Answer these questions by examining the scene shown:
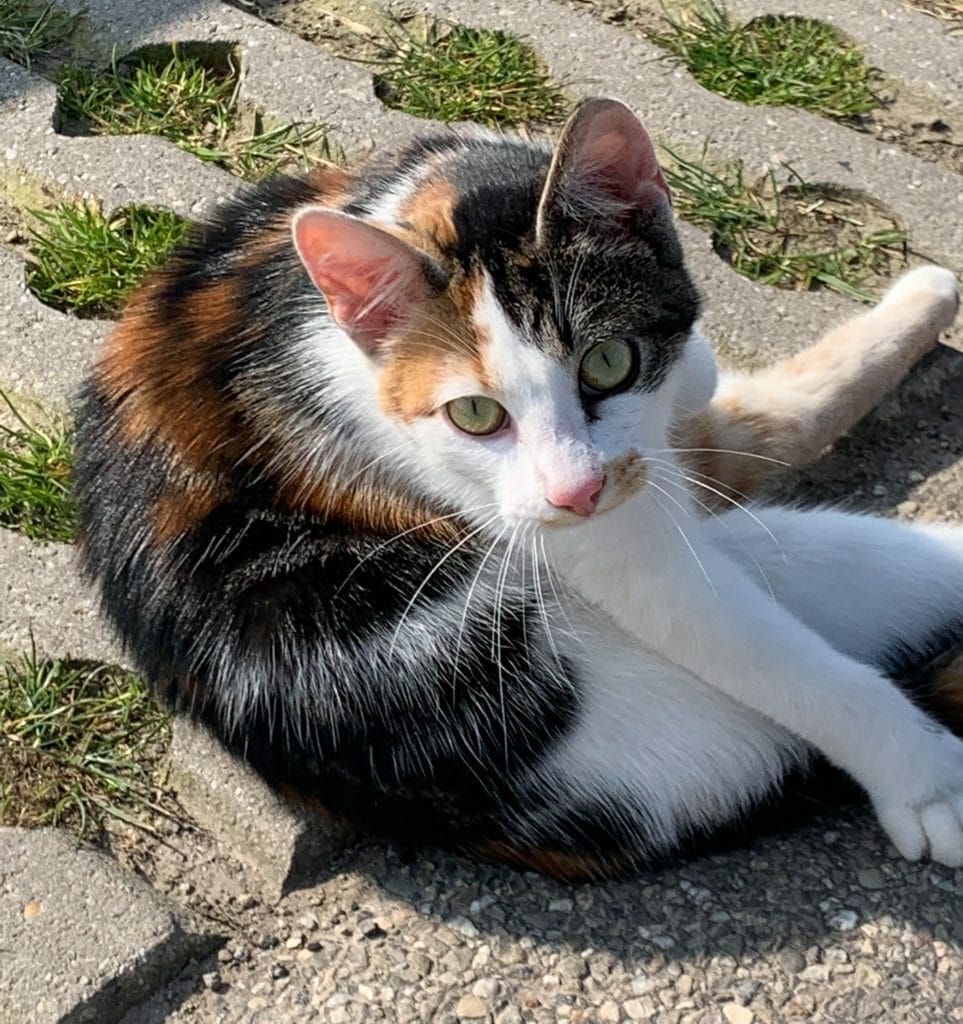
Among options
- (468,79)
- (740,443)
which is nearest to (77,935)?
(740,443)

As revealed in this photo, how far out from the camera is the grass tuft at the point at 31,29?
11.2 ft

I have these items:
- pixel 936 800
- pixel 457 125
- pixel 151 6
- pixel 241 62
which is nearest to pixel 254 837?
pixel 936 800

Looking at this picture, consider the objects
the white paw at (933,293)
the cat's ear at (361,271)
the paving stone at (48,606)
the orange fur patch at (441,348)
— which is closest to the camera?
the cat's ear at (361,271)

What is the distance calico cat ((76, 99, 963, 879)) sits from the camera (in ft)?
5.81

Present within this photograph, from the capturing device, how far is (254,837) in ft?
6.59

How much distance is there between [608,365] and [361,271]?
340 millimetres

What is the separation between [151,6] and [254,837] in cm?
234

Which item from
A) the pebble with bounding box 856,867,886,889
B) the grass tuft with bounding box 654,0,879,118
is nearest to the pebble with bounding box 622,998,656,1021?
the pebble with bounding box 856,867,886,889

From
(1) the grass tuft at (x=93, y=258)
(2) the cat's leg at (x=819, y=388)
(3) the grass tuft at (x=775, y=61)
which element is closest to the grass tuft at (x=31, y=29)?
(1) the grass tuft at (x=93, y=258)

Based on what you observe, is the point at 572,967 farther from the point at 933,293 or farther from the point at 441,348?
the point at 933,293

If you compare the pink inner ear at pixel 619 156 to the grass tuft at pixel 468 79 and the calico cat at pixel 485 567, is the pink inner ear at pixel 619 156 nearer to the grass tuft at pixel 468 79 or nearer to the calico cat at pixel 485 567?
the calico cat at pixel 485 567

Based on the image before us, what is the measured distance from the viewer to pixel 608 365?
180cm

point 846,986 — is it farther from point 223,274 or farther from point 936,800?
point 223,274

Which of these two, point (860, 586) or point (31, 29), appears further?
point (31, 29)
